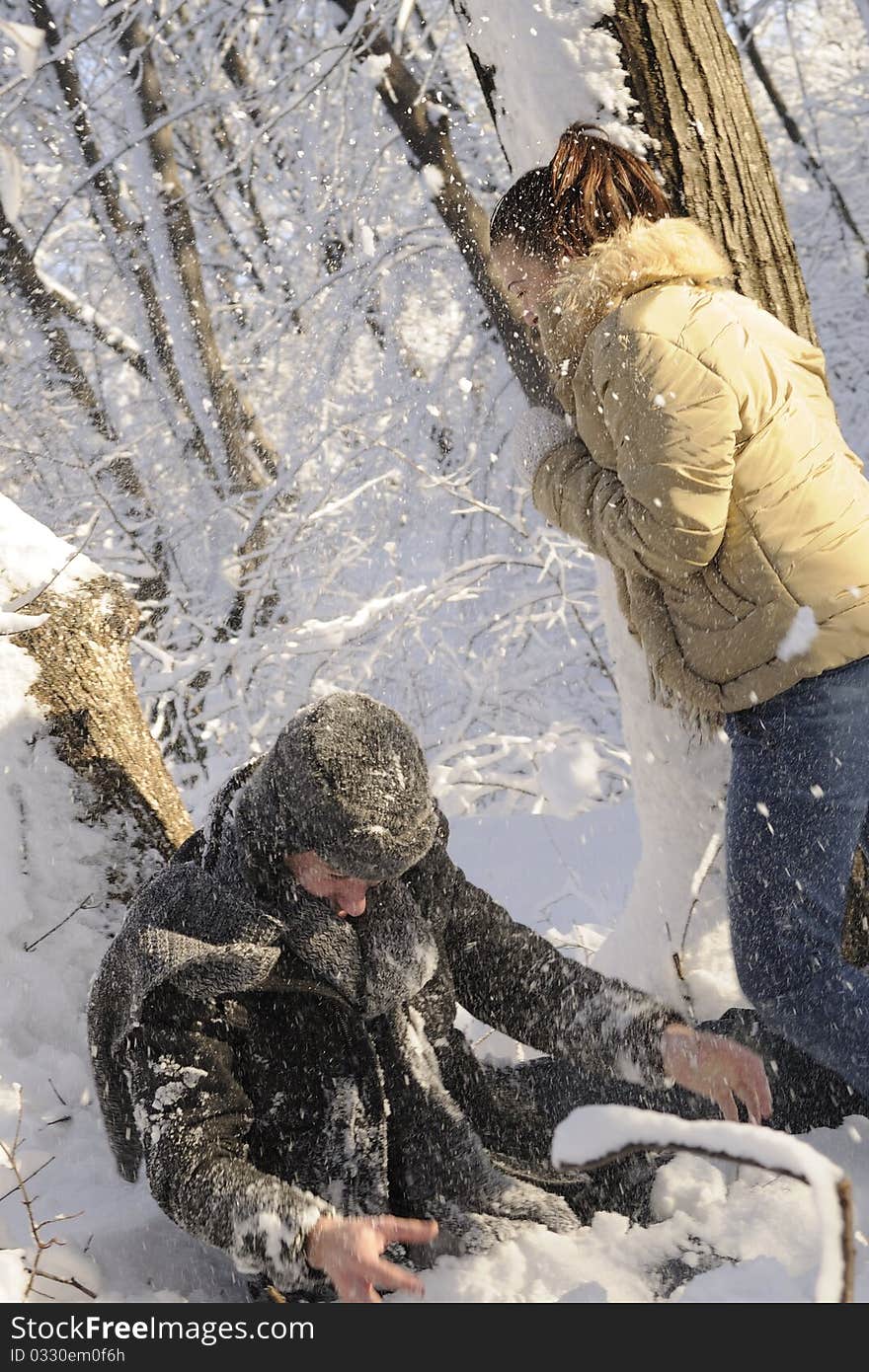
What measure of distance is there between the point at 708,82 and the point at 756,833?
153 cm

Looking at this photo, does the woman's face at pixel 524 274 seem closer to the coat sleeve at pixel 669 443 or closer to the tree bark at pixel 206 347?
the coat sleeve at pixel 669 443

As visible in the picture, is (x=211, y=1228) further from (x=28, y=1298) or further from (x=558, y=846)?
(x=558, y=846)

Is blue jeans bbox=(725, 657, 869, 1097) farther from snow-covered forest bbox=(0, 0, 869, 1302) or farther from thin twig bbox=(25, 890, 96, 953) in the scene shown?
thin twig bbox=(25, 890, 96, 953)

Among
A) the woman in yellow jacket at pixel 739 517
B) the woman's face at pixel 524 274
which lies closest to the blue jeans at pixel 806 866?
the woman in yellow jacket at pixel 739 517

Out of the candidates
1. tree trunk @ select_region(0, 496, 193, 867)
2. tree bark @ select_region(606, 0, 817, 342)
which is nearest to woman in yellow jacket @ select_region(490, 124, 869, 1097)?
tree bark @ select_region(606, 0, 817, 342)

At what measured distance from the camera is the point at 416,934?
2.00 meters

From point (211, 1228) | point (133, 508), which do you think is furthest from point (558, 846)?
point (211, 1228)

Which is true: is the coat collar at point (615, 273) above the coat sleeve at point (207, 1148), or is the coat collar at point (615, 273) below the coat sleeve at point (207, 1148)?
above

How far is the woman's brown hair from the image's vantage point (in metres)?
1.99

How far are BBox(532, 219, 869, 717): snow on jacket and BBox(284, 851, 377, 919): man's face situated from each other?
73 centimetres

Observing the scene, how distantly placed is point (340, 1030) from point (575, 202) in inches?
59.6

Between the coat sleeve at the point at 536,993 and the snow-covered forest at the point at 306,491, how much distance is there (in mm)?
299

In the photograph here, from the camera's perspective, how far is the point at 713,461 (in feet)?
5.97

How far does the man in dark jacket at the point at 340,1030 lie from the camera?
1708 millimetres
